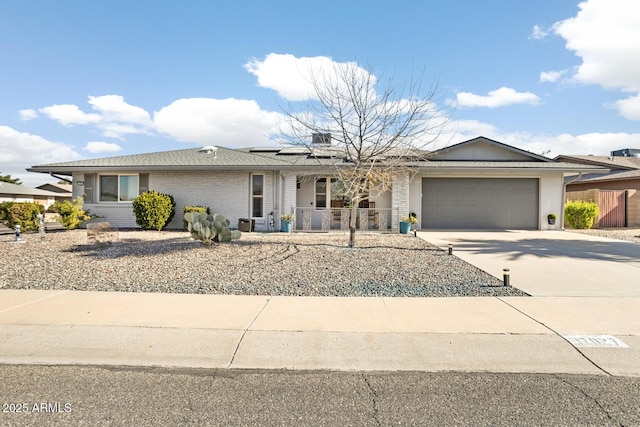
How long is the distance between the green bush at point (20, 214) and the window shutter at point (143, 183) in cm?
408

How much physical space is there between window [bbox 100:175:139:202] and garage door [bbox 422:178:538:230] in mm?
14243

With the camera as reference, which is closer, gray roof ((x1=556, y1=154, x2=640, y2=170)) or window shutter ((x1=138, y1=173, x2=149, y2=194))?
window shutter ((x1=138, y1=173, x2=149, y2=194))

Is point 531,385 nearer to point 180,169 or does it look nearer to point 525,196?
point 180,169

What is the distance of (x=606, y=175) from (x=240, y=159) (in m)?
25.4

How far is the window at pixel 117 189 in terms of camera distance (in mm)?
17688

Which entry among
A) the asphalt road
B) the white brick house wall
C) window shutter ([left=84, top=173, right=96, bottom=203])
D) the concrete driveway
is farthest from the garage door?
window shutter ([left=84, top=173, right=96, bottom=203])

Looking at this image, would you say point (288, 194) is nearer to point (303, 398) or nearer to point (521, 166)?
point (521, 166)

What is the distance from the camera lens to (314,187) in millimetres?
17703

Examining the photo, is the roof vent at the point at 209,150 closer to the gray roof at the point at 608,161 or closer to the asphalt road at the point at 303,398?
the asphalt road at the point at 303,398

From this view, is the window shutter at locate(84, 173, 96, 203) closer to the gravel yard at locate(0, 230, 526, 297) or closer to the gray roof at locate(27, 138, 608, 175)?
the gray roof at locate(27, 138, 608, 175)

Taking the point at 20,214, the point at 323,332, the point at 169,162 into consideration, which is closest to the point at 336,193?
the point at 169,162

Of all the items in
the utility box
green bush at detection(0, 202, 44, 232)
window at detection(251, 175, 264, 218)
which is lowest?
the utility box

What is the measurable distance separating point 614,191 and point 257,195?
20.2 metres

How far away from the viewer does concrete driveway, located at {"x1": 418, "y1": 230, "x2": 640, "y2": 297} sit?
23.2 feet
